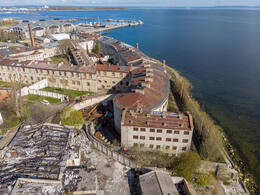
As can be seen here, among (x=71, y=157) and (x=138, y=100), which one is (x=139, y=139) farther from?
(x=71, y=157)

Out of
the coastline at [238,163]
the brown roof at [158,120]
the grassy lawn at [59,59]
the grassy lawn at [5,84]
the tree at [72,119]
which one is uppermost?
the brown roof at [158,120]

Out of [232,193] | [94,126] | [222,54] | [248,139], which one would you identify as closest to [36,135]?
[94,126]

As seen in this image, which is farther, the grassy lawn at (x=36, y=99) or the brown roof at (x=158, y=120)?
the grassy lawn at (x=36, y=99)

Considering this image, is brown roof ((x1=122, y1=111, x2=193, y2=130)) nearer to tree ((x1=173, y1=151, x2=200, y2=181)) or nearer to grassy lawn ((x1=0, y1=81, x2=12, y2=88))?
tree ((x1=173, y1=151, x2=200, y2=181))

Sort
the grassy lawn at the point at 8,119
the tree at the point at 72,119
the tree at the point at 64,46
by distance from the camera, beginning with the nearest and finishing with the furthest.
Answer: the grassy lawn at the point at 8,119, the tree at the point at 72,119, the tree at the point at 64,46

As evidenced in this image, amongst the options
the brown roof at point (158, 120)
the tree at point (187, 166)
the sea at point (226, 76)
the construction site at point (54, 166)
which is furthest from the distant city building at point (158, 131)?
the sea at point (226, 76)

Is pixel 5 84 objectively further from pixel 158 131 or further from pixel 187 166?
pixel 187 166

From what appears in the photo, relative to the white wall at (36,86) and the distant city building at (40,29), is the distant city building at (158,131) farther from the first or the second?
the distant city building at (40,29)

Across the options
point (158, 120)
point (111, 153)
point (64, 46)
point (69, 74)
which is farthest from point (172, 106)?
point (64, 46)
